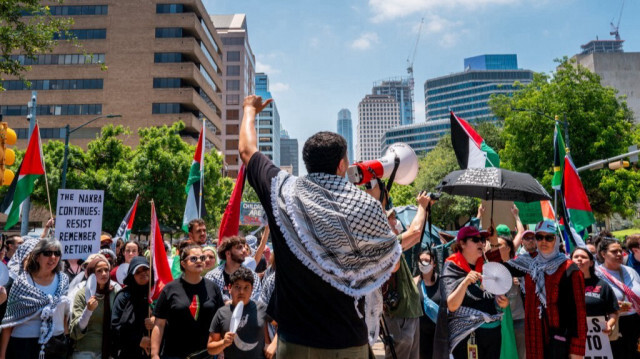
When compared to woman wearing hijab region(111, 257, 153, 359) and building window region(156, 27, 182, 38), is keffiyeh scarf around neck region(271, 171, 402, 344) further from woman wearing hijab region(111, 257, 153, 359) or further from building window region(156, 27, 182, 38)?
building window region(156, 27, 182, 38)

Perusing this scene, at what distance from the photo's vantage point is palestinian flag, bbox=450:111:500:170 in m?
7.55

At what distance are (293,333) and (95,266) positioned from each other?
4.07 m

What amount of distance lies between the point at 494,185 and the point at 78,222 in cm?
623

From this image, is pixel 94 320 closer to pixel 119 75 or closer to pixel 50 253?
pixel 50 253

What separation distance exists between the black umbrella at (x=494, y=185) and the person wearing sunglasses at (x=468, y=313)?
1.15 m

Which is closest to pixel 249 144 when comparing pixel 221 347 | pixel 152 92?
pixel 221 347

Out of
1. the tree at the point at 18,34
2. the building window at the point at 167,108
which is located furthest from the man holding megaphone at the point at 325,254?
the building window at the point at 167,108

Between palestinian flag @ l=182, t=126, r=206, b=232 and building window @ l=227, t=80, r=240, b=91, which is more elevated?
building window @ l=227, t=80, r=240, b=91

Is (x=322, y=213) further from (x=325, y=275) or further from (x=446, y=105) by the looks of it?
(x=446, y=105)

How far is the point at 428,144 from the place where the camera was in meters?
162

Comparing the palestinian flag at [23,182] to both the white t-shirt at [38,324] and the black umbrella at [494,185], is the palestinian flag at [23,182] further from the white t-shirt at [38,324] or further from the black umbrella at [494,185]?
the black umbrella at [494,185]

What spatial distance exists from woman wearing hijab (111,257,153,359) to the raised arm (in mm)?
3185

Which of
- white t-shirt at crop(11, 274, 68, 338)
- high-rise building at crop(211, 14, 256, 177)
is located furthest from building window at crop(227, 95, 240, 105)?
white t-shirt at crop(11, 274, 68, 338)

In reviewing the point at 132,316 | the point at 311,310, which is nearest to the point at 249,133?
the point at 311,310
